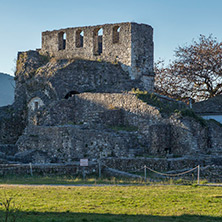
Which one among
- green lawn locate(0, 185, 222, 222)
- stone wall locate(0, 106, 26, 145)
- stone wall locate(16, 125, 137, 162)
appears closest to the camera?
green lawn locate(0, 185, 222, 222)

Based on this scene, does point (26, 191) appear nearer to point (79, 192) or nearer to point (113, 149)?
point (79, 192)

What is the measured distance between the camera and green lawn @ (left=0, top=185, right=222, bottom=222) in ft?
47.9

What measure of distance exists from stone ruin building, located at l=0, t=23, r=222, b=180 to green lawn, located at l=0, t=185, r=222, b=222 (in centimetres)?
819

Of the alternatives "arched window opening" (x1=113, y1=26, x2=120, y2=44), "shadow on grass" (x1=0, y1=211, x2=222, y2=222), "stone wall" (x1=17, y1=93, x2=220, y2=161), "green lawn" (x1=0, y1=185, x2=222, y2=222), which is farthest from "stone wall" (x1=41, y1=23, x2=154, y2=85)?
"shadow on grass" (x1=0, y1=211, x2=222, y2=222)

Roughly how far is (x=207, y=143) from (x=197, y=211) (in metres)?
20.0

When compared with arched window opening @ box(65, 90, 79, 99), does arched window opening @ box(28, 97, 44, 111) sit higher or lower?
lower

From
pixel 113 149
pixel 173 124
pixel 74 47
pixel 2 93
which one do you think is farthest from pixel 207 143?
pixel 2 93

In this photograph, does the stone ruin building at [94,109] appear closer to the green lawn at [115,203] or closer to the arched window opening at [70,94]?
the arched window opening at [70,94]

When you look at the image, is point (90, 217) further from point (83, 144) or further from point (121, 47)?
point (121, 47)

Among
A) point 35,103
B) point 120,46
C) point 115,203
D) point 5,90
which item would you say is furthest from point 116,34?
point 5,90

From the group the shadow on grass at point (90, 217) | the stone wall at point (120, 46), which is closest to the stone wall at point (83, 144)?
the stone wall at point (120, 46)

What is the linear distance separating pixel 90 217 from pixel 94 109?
78.2 ft

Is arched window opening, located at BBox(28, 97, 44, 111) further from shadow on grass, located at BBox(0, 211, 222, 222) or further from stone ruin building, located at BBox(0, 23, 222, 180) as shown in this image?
shadow on grass, located at BBox(0, 211, 222, 222)

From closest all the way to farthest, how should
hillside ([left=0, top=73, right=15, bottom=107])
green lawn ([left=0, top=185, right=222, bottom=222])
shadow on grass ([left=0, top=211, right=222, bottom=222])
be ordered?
shadow on grass ([left=0, top=211, right=222, bottom=222]) < green lawn ([left=0, top=185, right=222, bottom=222]) < hillside ([left=0, top=73, right=15, bottom=107])
